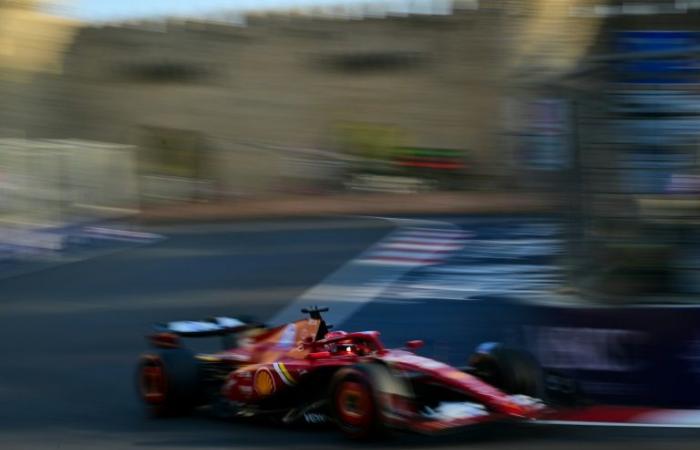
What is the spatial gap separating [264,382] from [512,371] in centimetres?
144

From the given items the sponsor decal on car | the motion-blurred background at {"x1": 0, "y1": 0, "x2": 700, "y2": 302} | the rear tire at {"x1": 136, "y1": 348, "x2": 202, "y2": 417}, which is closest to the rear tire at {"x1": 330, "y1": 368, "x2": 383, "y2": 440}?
the sponsor decal on car

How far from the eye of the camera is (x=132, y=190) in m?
19.0

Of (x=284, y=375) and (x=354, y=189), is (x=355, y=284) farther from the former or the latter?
(x=354, y=189)

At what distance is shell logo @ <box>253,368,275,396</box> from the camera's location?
685cm

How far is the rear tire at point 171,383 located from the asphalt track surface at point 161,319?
94mm

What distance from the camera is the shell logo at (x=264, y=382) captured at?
22.5ft

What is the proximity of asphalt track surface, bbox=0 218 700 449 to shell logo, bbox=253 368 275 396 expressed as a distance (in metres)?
0.24

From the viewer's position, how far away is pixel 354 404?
6.24 m

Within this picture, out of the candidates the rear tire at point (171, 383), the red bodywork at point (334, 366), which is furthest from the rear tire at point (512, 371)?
the rear tire at point (171, 383)

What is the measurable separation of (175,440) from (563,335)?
7.85ft

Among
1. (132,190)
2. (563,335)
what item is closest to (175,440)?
(563,335)

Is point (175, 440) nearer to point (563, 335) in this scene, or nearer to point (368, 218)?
point (563, 335)

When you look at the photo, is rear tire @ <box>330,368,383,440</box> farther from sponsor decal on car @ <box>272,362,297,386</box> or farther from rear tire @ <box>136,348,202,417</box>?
rear tire @ <box>136,348,202,417</box>

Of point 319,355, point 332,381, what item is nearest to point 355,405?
point 332,381
